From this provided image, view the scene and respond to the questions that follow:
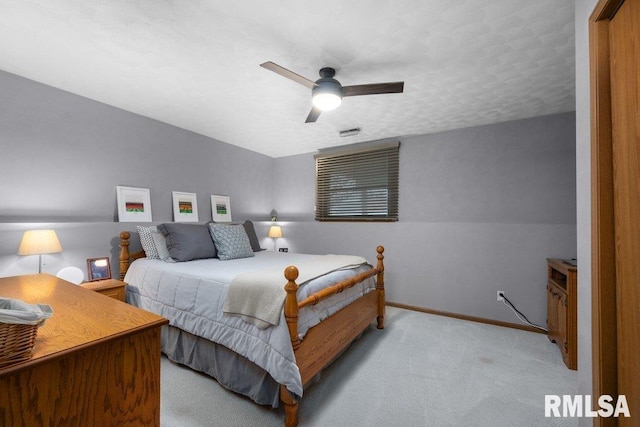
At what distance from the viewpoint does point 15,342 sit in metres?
0.68

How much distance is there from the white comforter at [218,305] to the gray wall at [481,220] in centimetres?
128

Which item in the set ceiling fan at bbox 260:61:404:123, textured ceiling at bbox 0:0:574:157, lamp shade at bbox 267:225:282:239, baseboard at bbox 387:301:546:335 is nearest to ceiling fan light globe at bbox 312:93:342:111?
ceiling fan at bbox 260:61:404:123

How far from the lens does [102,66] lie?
2.12 m

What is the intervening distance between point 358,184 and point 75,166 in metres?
3.31

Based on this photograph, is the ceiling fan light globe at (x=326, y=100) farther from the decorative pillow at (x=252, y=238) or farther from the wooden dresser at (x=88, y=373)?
the decorative pillow at (x=252, y=238)

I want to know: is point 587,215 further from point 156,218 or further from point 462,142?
point 156,218

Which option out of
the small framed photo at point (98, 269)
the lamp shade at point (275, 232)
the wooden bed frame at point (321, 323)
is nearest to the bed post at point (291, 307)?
the wooden bed frame at point (321, 323)

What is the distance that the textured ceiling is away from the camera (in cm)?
156

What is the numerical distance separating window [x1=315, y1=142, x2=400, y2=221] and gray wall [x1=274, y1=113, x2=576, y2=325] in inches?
6.2

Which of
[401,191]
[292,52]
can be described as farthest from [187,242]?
[401,191]

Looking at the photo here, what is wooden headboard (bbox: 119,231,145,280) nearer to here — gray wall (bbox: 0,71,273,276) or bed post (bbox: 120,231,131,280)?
bed post (bbox: 120,231,131,280)

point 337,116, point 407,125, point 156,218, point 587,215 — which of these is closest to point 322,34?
point 337,116

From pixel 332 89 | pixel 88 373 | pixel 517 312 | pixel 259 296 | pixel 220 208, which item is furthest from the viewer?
pixel 220 208

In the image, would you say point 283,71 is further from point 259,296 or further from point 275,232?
point 275,232
